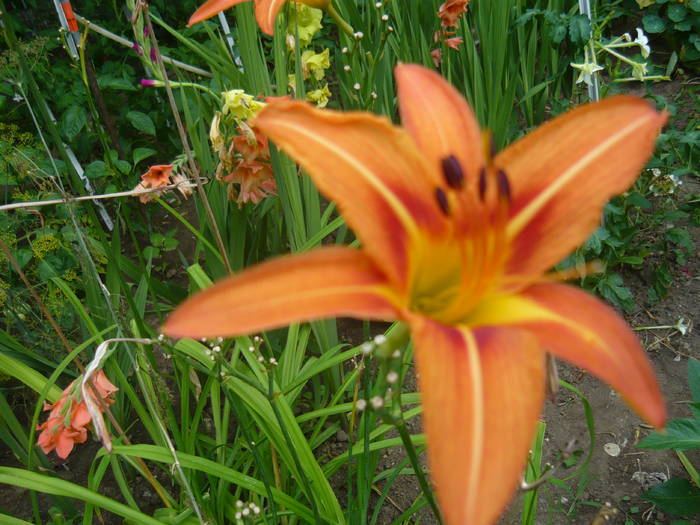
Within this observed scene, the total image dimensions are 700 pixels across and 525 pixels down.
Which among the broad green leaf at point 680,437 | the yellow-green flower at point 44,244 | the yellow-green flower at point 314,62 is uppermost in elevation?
the yellow-green flower at point 314,62

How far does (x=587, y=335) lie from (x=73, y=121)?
237 cm

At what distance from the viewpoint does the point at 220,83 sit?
6.62 feet

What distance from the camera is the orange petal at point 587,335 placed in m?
0.56

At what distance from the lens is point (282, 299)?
0.56 metres

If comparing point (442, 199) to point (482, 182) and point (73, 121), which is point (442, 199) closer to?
A: point (482, 182)

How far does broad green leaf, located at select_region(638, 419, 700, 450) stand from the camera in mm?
1319

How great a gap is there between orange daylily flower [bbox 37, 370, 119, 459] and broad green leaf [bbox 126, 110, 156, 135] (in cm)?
155

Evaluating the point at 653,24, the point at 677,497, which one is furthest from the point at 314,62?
the point at 653,24

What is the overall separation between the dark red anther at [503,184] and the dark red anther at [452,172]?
1.7 inches

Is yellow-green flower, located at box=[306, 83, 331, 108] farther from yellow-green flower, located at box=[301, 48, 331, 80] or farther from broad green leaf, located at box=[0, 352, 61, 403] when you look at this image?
broad green leaf, located at box=[0, 352, 61, 403]

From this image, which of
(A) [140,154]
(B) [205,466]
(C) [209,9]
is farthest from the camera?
(A) [140,154]

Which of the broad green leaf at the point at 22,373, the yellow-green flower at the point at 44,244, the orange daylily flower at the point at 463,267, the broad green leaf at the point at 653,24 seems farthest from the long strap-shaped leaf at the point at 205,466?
the broad green leaf at the point at 653,24

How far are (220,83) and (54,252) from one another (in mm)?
925

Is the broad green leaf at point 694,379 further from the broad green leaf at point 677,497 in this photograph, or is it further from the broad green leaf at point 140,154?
the broad green leaf at point 140,154
